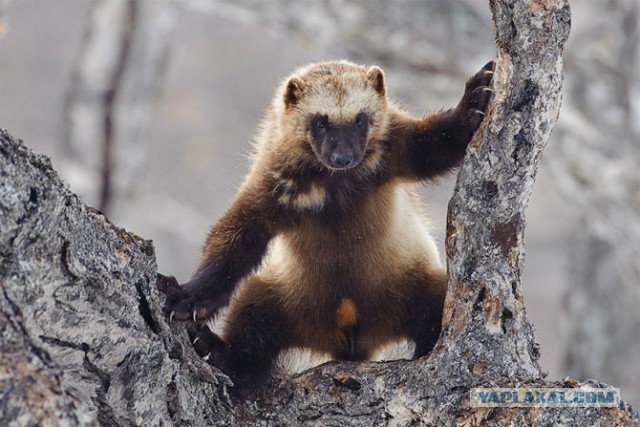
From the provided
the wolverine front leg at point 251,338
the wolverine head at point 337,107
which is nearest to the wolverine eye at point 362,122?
the wolverine head at point 337,107

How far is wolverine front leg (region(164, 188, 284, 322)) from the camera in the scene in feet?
13.8

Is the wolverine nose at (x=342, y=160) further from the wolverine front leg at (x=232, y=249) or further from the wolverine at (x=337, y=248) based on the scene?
the wolverine front leg at (x=232, y=249)

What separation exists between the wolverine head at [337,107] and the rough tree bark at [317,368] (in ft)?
3.31

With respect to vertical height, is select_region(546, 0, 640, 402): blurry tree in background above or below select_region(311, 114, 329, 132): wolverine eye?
above

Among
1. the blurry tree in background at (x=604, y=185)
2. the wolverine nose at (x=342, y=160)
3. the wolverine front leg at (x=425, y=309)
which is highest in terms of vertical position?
the blurry tree in background at (x=604, y=185)

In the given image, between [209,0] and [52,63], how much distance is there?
11010 millimetres

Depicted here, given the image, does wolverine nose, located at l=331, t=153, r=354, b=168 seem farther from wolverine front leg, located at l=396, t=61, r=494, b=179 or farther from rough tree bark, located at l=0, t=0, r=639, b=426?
rough tree bark, located at l=0, t=0, r=639, b=426

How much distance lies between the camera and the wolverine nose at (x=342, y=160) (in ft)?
14.6

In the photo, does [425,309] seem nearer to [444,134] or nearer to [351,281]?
[351,281]

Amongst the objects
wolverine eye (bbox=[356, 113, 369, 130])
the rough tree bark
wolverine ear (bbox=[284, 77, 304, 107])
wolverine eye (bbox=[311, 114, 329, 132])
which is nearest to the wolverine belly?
wolverine eye (bbox=[356, 113, 369, 130])

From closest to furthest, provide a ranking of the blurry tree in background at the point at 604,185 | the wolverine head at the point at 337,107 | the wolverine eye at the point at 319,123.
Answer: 1. the wolverine head at the point at 337,107
2. the wolverine eye at the point at 319,123
3. the blurry tree in background at the point at 604,185

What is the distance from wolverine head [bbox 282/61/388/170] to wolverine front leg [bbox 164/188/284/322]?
0.37 meters

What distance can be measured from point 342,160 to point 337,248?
16.1 inches

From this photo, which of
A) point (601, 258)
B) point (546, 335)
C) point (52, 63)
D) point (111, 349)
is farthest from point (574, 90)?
point (52, 63)
